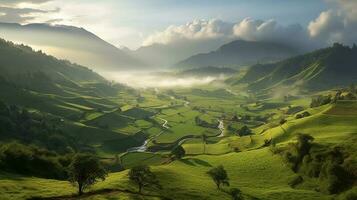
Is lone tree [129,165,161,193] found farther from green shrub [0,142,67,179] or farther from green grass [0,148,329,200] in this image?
green shrub [0,142,67,179]

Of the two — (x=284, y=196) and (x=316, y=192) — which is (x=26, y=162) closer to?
(x=284, y=196)

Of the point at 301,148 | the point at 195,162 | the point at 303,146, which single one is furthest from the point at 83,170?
the point at 303,146

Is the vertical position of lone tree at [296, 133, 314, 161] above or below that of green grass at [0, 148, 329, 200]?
above

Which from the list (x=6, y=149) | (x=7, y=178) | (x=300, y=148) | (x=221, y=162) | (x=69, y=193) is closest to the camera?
(x=69, y=193)

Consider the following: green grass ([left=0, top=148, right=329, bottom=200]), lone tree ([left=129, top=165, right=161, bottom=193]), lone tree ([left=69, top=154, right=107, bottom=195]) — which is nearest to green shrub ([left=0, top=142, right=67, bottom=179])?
green grass ([left=0, top=148, right=329, bottom=200])

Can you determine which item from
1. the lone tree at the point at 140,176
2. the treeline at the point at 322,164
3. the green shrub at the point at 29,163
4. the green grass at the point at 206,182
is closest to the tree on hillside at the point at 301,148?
the treeline at the point at 322,164

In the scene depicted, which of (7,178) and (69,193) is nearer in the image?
(69,193)

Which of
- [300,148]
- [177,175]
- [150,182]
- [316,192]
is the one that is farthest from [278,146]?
[150,182]

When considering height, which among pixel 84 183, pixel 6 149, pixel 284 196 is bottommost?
pixel 284 196

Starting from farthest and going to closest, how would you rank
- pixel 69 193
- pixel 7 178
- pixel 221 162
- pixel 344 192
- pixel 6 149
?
pixel 221 162 < pixel 6 149 < pixel 344 192 < pixel 7 178 < pixel 69 193

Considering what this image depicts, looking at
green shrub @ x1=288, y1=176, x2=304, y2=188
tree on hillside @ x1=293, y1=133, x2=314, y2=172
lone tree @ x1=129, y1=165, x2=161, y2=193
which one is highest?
tree on hillside @ x1=293, y1=133, x2=314, y2=172

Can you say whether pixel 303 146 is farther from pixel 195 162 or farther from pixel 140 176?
pixel 140 176
